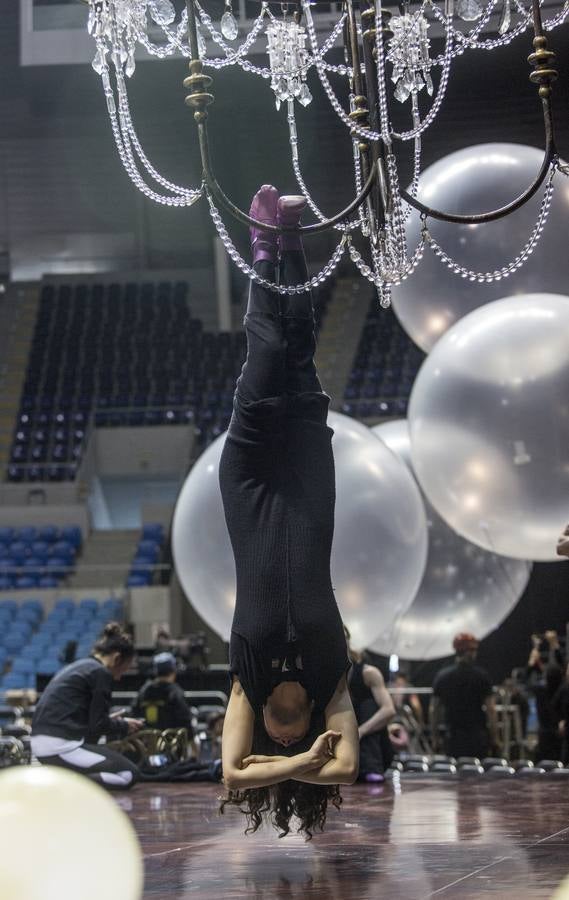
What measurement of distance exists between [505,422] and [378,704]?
1524 mm

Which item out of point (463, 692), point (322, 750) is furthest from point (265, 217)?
point (463, 692)

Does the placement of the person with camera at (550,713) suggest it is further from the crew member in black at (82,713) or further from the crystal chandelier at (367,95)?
the crystal chandelier at (367,95)

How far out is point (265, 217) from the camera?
10.7 ft

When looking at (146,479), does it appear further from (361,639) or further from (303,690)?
(303,690)

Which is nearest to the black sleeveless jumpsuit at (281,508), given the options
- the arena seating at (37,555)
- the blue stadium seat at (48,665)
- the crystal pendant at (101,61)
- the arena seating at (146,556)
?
the crystal pendant at (101,61)

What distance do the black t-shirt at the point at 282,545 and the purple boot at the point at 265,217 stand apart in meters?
0.44

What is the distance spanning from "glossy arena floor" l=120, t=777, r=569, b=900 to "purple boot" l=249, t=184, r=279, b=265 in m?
1.66

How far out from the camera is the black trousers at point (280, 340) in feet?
10.2

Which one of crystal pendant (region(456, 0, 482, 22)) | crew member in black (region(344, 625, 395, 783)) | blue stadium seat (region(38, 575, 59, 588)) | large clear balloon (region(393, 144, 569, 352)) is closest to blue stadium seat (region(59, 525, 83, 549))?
blue stadium seat (region(38, 575, 59, 588))

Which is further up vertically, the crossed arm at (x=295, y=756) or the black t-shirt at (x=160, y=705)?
the crossed arm at (x=295, y=756)

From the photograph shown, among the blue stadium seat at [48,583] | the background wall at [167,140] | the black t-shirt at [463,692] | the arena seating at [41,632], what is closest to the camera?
the black t-shirt at [463,692]

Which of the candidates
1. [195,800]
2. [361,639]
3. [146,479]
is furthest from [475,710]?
[146,479]

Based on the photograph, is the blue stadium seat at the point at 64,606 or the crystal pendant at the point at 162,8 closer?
the crystal pendant at the point at 162,8

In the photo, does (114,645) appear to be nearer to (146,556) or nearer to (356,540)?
(356,540)
